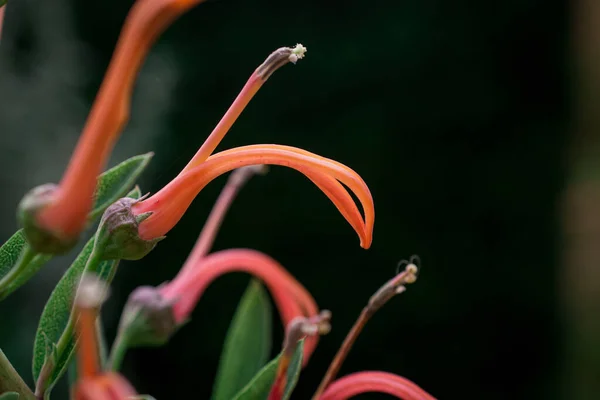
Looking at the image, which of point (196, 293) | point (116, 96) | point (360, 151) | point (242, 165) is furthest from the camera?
point (360, 151)

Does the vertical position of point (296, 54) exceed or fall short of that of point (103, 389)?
it exceeds it

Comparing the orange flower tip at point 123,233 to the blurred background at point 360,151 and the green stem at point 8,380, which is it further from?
the blurred background at point 360,151

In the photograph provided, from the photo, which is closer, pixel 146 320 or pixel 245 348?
pixel 146 320

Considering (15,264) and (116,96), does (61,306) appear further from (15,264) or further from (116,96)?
(116,96)

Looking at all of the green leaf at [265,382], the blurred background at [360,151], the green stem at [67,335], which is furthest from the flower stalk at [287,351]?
the blurred background at [360,151]

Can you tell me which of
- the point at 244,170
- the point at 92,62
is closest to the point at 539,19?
the point at 92,62

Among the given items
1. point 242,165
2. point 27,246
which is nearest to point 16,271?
point 27,246

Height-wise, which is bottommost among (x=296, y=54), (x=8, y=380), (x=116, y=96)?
(x=8, y=380)

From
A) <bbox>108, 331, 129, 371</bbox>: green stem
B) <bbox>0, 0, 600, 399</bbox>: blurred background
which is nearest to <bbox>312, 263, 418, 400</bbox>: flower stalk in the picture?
<bbox>108, 331, 129, 371</bbox>: green stem

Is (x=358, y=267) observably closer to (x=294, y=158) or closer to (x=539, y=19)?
(x=539, y=19)
